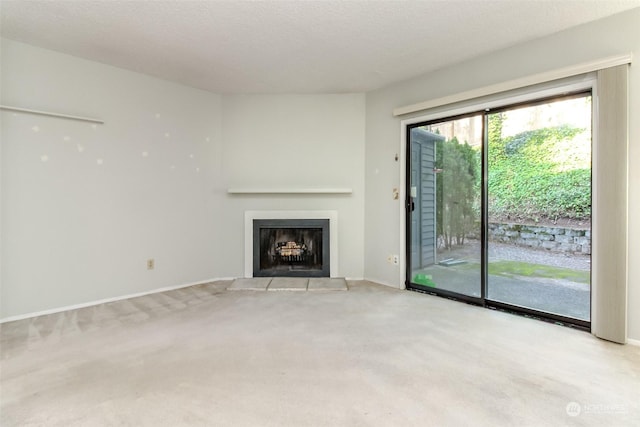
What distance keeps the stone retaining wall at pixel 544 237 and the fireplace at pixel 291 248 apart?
74.4 inches

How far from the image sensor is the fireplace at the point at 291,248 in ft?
13.3

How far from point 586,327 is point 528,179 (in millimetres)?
1227

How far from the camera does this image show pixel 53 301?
2883 millimetres

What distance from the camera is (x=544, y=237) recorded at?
280cm

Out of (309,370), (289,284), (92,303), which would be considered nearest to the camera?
(309,370)

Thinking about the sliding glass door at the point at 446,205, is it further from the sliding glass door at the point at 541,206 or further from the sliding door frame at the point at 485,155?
the sliding glass door at the point at 541,206

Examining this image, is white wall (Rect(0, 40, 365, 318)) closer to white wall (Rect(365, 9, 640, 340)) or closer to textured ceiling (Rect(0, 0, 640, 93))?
white wall (Rect(365, 9, 640, 340))

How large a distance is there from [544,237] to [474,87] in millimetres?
1459

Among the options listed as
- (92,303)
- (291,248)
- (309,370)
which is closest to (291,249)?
(291,248)

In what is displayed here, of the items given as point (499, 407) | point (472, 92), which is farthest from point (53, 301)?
point (472, 92)

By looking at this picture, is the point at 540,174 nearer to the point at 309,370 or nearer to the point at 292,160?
the point at 309,370

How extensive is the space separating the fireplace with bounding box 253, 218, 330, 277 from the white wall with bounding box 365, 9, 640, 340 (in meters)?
0.57

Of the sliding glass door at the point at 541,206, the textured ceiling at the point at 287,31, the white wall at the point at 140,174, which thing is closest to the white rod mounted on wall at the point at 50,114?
the white wall at the point at 140,174

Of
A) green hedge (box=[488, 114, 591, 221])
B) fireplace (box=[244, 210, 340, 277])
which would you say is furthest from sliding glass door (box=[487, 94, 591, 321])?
fireplace (box=[244, 210, 340, 277])
